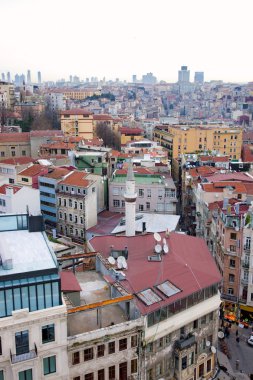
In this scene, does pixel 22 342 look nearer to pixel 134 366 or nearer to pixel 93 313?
pixel 93 313

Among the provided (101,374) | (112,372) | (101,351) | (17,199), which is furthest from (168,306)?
(17,199)

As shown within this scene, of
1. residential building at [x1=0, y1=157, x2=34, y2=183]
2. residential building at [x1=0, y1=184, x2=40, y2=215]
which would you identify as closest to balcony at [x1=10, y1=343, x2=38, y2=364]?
residential building at [x1=0, y1=184, x2=40, y2=215]

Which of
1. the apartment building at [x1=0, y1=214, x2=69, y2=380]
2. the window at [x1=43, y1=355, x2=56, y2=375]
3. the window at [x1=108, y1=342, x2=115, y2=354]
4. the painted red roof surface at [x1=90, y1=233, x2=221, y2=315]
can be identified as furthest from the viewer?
the painted red roof surface at [x1=90, y1=233, x2=221, y2=315]

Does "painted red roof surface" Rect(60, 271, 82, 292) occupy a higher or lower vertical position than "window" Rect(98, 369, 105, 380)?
higher

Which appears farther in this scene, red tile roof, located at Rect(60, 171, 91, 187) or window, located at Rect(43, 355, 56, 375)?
red tile roof, located at Rect(60, 171, 91, 187)

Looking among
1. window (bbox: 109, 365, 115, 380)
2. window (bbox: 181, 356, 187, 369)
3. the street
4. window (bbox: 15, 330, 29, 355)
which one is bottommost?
Answer: the street

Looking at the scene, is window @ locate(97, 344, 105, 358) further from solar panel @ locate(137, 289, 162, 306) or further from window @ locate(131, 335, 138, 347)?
solar panel @ locate(137, 289, 162, 306)

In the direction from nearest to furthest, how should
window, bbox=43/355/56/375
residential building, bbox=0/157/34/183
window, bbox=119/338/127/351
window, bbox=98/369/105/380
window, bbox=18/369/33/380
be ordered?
1. window, bbox=18/369/33/380
2. window, bbox=43/355/56/375
3. window, bbox=98/369/105/380
4. window, bbox=119/338/127/351
5. residential building, bbox=0/157/34/183
